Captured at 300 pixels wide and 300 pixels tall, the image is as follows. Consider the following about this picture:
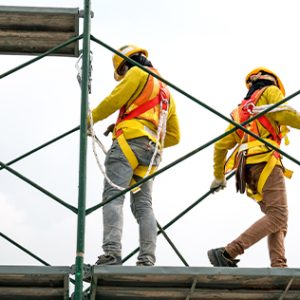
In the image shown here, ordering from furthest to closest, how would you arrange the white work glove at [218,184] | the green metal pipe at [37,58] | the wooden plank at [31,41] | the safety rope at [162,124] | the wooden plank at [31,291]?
the white work glove at [218,184]
the wooden plank at [31,41]
the safety rope at [162,124]
the green metal pipe at [37,58]
the wooden plank at [31,291]

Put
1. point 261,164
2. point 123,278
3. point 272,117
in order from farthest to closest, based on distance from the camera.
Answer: point 272,117, point 261,164, point 123,278

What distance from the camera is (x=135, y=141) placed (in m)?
Answer: 8.65

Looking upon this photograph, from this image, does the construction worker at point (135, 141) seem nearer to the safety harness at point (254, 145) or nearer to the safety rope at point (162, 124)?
the safety rope at point (162, 124)

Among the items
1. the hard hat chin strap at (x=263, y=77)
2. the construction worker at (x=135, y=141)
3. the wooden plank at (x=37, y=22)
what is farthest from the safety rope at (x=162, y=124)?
the wooden plank at (x=37, y=22)

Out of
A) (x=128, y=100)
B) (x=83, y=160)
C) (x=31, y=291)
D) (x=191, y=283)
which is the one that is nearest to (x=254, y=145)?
(x=128, y=100)

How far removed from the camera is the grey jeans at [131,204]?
26.8ft

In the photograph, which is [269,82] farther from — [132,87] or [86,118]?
[86,118]

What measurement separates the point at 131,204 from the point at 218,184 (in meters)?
1.32

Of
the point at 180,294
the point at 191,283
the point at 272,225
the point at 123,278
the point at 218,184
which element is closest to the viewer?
the point at 123,278

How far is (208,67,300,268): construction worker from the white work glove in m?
0.09

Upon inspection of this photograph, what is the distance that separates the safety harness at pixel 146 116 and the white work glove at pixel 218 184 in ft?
3.18

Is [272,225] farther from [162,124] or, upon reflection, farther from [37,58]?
[37,58]

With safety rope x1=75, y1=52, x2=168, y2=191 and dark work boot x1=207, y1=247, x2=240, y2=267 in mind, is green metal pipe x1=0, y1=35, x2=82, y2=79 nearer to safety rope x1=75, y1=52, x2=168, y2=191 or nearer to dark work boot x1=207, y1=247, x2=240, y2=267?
safety rope x1=75, y1=52, x2=168, y2=191

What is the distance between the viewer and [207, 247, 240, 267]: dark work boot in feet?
28.7
